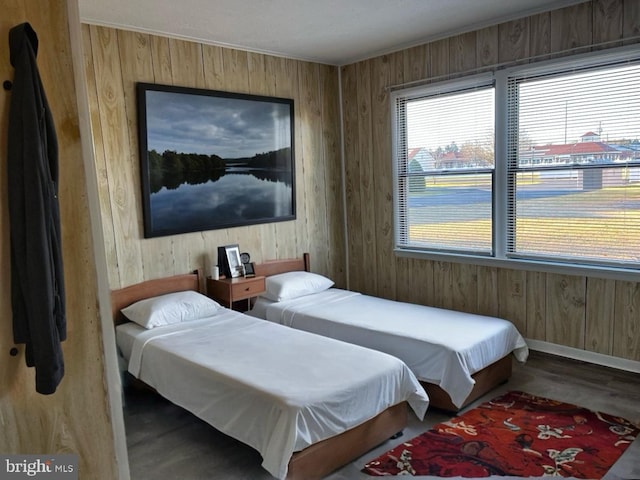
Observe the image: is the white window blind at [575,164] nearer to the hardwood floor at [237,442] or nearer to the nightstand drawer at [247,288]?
the hardwood floor at [237,442]

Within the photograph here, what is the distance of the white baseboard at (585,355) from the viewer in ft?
11.3

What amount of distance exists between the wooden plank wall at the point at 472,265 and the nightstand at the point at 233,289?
4.45 feet

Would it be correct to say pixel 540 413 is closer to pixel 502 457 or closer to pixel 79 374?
pixel 502 457

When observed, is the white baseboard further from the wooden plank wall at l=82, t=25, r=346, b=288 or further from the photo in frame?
the photo in frame

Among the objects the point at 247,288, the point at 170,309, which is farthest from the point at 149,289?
the point at 247,288

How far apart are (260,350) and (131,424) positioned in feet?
3.00

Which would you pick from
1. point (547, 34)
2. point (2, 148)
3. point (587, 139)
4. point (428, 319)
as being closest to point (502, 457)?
point (428, 319)

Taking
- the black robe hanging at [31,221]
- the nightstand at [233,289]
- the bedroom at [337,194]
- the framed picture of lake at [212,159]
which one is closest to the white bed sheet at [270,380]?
the nightstand at [233,289]

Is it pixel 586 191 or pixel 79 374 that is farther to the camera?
pixel 586 191

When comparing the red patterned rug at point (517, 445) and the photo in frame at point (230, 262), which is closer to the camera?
the red patterned rug at point (517, 445)

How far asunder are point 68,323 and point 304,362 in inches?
56.6

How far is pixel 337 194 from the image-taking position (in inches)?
201

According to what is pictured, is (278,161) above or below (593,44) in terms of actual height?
below

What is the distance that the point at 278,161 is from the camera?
4492 millimetres
